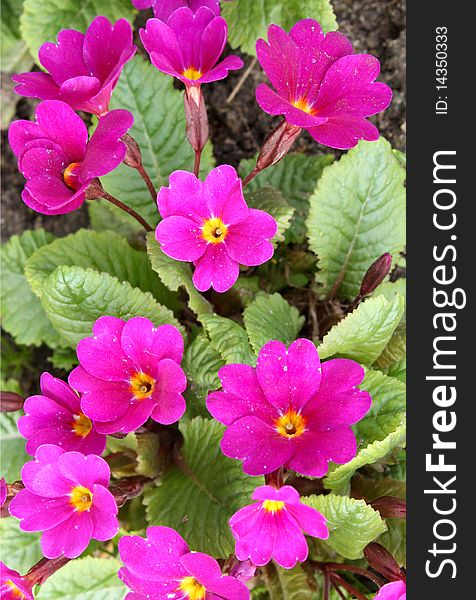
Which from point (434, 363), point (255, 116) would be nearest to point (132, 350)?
point (434, 363)

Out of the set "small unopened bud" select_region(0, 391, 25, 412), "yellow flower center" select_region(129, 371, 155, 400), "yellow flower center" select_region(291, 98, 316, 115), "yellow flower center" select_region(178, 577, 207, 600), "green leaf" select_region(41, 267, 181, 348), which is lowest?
"yellow flower center" select_region(178, 577, 207, 600)

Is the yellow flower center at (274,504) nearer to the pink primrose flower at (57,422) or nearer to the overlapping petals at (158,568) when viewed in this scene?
the overlapping petals at (158,568)

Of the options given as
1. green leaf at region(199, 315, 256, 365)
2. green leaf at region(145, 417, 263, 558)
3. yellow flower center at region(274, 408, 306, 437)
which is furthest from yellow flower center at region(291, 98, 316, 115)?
green leaf at region(145, 417, 263, 558)

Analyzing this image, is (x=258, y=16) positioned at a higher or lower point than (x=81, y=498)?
higher

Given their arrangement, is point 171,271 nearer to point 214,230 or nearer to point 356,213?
point 214,230

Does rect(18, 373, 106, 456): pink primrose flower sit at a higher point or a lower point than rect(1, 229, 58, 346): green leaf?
lower

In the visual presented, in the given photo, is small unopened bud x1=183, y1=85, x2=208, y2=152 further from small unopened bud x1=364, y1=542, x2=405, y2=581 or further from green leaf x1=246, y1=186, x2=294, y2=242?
small unopened bud x1=364, y1=542, x2=405, y2=581

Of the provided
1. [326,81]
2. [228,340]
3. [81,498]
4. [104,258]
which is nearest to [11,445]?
[104,258]

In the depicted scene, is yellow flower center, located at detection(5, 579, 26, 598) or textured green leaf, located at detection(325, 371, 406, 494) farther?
textured green leaf, located at detection(325, 371, 406, 494)

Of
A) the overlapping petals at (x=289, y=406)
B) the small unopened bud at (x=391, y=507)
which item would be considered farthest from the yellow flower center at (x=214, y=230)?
the small unopened bud at (x=391, y=507)
